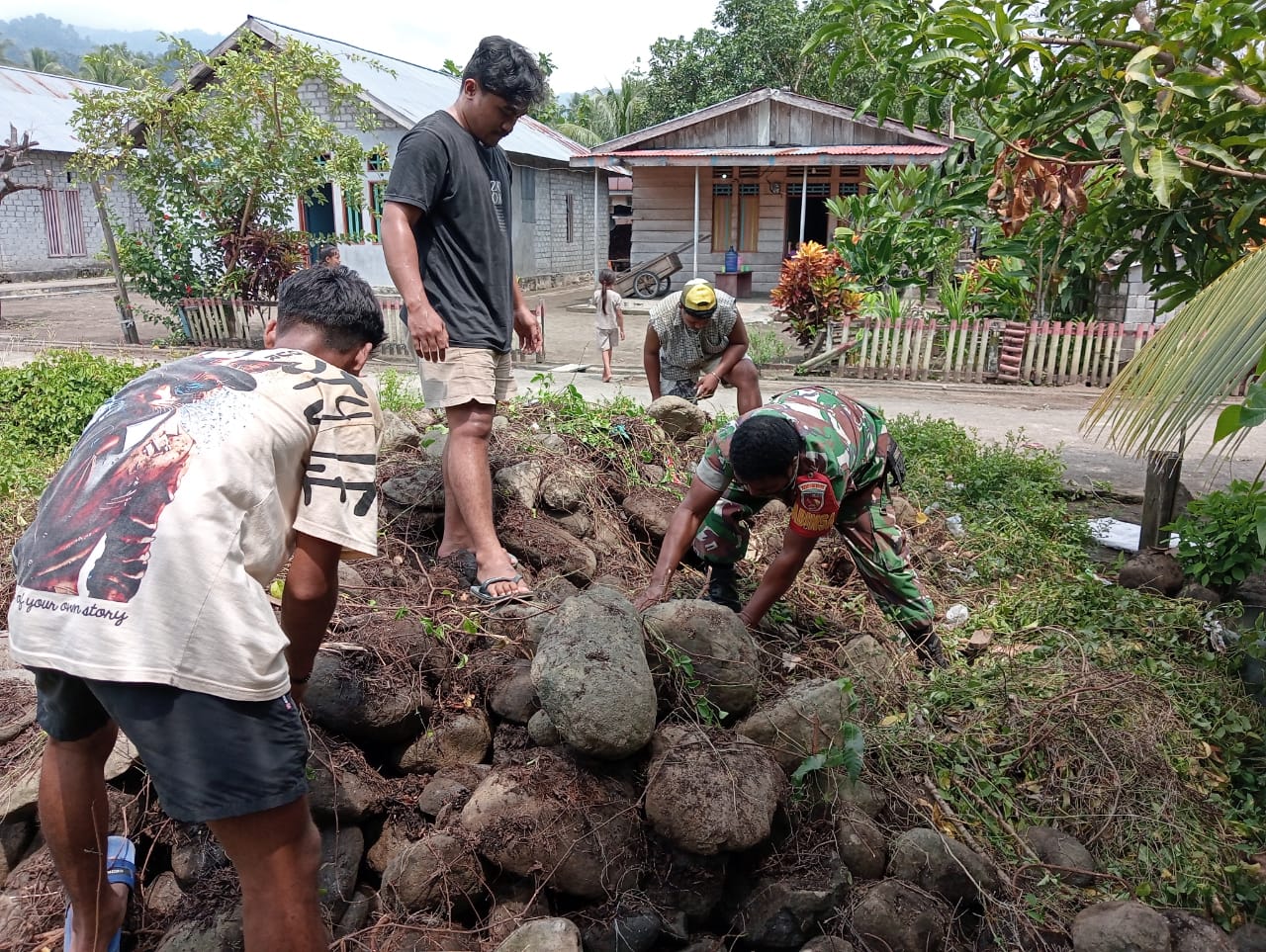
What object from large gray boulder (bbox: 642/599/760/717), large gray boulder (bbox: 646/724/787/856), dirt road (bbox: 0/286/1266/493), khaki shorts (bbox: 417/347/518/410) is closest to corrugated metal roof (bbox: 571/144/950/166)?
dirt road (bbox: 0/286/1266/493)

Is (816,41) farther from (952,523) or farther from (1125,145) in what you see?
(952,523)

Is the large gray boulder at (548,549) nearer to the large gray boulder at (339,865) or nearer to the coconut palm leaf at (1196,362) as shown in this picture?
the large gray boulder at (339,865)

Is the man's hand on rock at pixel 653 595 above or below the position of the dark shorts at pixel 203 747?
below

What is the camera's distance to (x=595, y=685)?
2730 millimetres

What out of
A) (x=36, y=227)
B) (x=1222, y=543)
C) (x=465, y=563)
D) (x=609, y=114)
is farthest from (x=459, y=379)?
(x=609, y=114)

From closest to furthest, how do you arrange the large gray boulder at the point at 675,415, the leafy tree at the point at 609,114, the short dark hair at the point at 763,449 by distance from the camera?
the short dark hair at the point at 763,449 → the large gray boulder at the point at 675,415 → the leafy tree at the point at 609,114

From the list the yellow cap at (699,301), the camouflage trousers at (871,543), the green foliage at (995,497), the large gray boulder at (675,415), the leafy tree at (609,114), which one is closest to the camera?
the camouflage trousers at (871,543)

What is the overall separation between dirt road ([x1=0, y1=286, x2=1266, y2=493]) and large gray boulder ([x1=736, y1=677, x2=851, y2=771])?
1.55m

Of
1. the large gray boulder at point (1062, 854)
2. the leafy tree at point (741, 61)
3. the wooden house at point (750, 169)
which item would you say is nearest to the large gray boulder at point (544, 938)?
Result: the large gray boulder at point (1062, 854)

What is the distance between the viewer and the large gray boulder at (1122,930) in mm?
2545

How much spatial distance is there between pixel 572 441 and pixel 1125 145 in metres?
2.96

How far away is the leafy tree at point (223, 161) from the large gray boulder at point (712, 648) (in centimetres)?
1220

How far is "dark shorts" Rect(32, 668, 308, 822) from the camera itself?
1.98 metres

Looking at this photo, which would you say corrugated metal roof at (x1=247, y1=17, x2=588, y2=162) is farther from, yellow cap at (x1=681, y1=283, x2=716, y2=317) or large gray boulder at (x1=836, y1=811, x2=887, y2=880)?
large gray boulder at (x1=836, y1=811, x2=887, y2=880)
